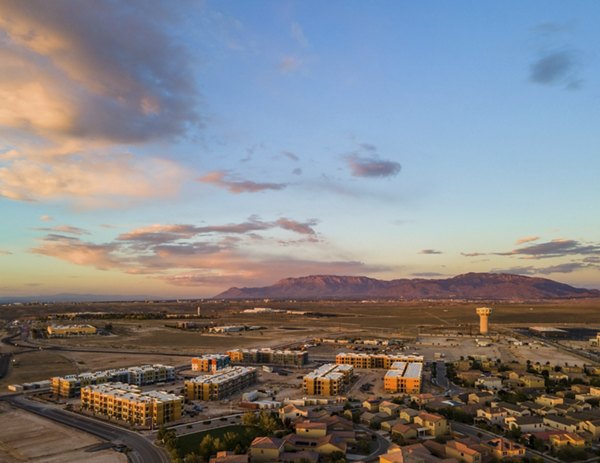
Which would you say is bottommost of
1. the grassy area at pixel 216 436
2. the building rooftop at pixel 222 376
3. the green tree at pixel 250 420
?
the grassy area at pixel 216 436

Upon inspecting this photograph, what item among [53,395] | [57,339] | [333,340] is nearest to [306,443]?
[53,395]

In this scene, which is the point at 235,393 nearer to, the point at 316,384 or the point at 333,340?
the point at 316,384

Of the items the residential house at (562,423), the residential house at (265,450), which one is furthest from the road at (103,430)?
the residential house at (562,423)

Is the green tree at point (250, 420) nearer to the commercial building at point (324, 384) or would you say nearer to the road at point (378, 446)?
the road at point (378, 446)

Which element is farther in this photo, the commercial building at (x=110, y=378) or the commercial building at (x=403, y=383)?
the commercial building at (x=403, y=383)

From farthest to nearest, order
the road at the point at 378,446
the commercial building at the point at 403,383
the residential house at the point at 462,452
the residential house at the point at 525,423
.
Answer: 1. the commercial building at the point at 403,383
2. the residential house at the point at 525,423
3. the road at the point at 378,446
4. the residential house at the point at 462,452

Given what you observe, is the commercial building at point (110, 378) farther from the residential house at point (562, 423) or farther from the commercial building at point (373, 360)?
the residential house at point (562, 423)

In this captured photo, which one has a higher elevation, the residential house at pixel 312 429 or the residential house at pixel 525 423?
the residential house at pixel 312 429

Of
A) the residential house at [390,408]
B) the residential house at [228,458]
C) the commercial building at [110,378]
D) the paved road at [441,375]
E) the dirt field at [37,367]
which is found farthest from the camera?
the dirt field at [37,367]

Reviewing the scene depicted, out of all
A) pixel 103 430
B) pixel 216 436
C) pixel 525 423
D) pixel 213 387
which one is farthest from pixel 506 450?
pixel 103 430
